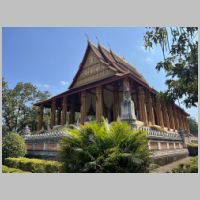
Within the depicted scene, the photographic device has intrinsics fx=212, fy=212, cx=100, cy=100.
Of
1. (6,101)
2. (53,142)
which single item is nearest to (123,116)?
(53,142)

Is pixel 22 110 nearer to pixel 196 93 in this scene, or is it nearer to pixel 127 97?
pixel 127 97

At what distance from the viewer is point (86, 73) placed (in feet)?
67.7

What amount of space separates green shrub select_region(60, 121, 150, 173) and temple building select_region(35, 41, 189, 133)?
29.7ft

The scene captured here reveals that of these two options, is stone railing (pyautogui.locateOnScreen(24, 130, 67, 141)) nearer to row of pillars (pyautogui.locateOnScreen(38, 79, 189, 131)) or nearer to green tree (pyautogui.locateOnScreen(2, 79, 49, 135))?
row of pillars (pyautogui.locateOnScreen(38, 79, 189, 131))

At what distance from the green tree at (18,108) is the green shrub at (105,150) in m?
24.2

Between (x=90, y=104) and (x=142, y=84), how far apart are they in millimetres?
6743

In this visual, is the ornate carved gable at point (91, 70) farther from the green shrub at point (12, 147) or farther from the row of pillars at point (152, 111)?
the green shrub at point (12, 147)

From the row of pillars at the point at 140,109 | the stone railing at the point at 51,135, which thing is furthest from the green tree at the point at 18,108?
the stone railing at the point at 51,135

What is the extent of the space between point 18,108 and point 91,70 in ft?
45.0

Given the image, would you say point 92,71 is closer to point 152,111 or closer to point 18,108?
point 152,111

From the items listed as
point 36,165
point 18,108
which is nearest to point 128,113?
point 36,165

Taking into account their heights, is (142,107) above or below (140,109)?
above

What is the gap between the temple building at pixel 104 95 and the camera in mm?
16266

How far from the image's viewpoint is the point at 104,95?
66.4 ft
